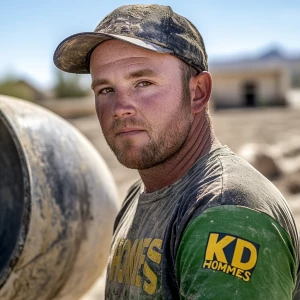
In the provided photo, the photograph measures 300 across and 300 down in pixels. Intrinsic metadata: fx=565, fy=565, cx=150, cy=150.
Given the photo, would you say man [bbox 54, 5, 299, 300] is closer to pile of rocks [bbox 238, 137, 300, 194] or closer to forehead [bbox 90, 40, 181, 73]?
forehead [bbox 90, 40, 181, 73]

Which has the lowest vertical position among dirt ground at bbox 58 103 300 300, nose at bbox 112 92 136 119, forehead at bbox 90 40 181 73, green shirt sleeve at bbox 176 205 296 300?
dirt ground at bbox 58 103 300 300

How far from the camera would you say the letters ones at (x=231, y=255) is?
1409mm

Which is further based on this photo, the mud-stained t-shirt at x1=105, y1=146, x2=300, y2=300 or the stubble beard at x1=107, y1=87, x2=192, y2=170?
the stubble beard at x1=107, y1=87, x2=192, y2=170

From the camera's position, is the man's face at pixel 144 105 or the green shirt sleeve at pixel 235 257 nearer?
the green shirt sleeve at pixel 235 257

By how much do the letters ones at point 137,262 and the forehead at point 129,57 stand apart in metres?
0.59

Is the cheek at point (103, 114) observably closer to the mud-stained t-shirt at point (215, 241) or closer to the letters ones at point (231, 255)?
the mud-stained t-shirt at point (215, 241)

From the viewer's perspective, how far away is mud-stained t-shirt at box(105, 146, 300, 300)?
55.8 inches

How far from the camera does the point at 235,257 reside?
1.42 meters

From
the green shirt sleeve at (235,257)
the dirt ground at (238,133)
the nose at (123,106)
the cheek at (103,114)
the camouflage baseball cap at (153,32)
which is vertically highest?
the camouflage baseball cap at (153,32)

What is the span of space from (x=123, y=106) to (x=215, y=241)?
0.63 m

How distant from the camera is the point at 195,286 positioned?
1.45m

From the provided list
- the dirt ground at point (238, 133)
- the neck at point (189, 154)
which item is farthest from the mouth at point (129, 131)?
the dirt ground at point (238, 133)

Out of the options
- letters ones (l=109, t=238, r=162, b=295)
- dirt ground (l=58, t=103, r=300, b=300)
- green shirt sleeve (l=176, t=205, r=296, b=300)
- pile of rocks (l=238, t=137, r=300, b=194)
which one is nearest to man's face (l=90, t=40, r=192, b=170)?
letters ones (l=109, t=238, r=162, b=295)

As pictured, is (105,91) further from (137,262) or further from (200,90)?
(137,262)
